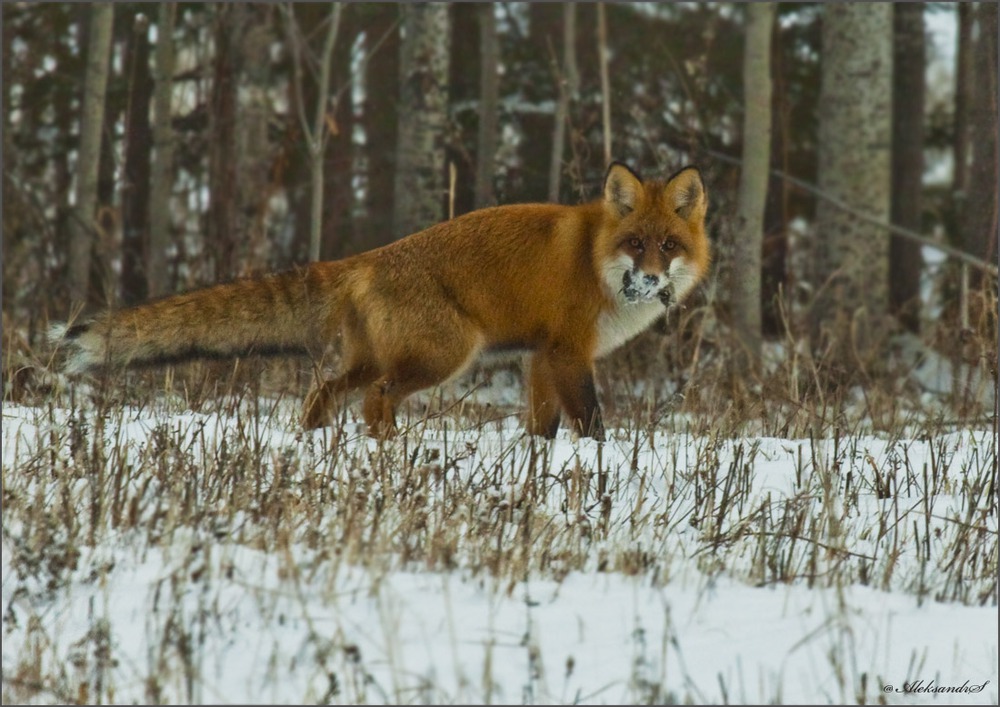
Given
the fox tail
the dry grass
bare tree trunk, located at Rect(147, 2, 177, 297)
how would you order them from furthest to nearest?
bare tree trunk, located at Rect(147, 2, 177, 297) → the fox tail → the dry grass

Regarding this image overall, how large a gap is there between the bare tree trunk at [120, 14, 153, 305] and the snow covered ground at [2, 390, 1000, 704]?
11200mm

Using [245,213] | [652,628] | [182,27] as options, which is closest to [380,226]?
[182,27]

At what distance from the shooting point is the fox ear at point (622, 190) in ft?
24.2

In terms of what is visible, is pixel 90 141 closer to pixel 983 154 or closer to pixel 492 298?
pixel 492 298

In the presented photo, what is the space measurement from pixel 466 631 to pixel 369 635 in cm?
32

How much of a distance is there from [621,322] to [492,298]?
856mm

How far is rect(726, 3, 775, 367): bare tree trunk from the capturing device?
12.1m

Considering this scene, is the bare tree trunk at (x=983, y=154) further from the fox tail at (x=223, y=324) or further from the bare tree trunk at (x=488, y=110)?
the fox tail at (x=223, y=324)

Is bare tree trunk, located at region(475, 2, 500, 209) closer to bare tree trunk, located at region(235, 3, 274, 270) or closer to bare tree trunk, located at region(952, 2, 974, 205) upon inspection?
bare tree trunk, located at region(235, 3, 274, 270)

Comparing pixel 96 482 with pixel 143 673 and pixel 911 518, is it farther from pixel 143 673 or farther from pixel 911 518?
pixel 911 518

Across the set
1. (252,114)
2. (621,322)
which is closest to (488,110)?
(252,114)

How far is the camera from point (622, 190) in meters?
7.42

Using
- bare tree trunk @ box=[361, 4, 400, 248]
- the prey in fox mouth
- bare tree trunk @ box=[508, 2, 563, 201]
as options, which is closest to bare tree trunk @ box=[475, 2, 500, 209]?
bare tree trunk @ box=[508, 2, 563, 201]

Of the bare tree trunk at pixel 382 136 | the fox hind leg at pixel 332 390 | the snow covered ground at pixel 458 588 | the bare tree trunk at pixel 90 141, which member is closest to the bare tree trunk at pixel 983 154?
the fox hind leg at pixel 332 390
